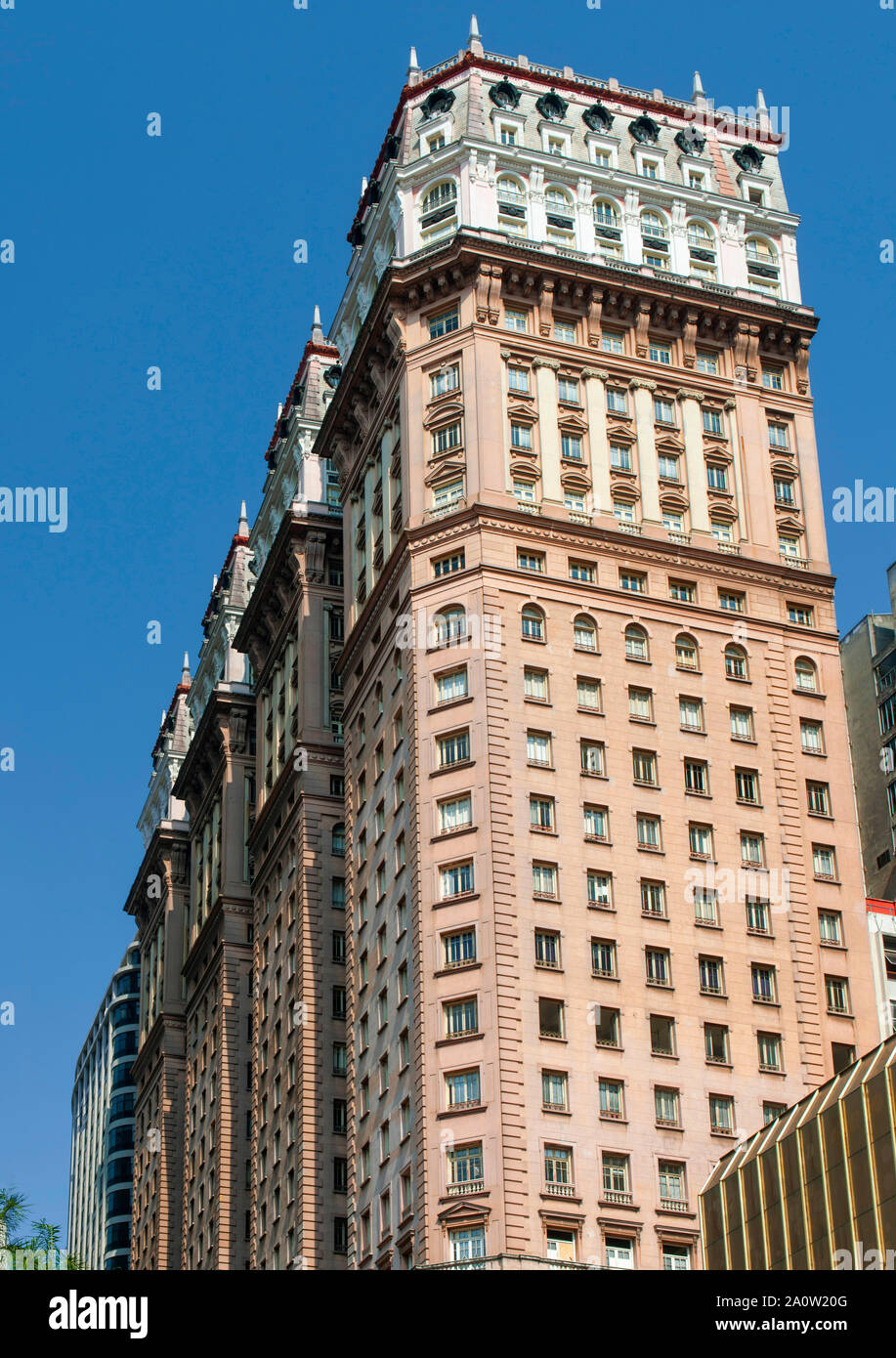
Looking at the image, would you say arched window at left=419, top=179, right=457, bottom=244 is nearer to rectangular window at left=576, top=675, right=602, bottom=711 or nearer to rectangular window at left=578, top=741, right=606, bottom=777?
rectangular window at left=576, top=675, right=602, bottom=711

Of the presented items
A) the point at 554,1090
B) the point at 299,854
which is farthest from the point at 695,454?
the point at 554,1090

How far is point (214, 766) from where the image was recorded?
156125 mm

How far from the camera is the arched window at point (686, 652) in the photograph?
108m

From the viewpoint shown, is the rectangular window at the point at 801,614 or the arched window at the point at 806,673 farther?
the rectangular window at the point at 801,614

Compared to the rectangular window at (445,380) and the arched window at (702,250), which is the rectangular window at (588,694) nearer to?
the rectangular window at (445,380)

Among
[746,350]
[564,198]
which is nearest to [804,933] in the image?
[746,350]

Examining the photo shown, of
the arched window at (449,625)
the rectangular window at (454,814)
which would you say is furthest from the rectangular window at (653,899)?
the arched window at (449,625)

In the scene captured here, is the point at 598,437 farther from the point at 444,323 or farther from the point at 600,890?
the point at 600,890

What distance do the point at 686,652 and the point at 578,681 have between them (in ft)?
23.1

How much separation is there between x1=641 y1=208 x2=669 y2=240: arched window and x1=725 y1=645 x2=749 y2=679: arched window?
25324mm

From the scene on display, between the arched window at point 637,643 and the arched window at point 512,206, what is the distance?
76.9ft

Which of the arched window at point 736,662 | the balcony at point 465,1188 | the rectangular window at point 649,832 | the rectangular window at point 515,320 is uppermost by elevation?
the rectangular window at point 515,320

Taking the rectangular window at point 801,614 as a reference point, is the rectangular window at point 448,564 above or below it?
above

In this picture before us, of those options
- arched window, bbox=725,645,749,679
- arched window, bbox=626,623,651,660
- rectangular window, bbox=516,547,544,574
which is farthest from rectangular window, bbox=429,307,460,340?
arched window, bbox=725,645,749,679
